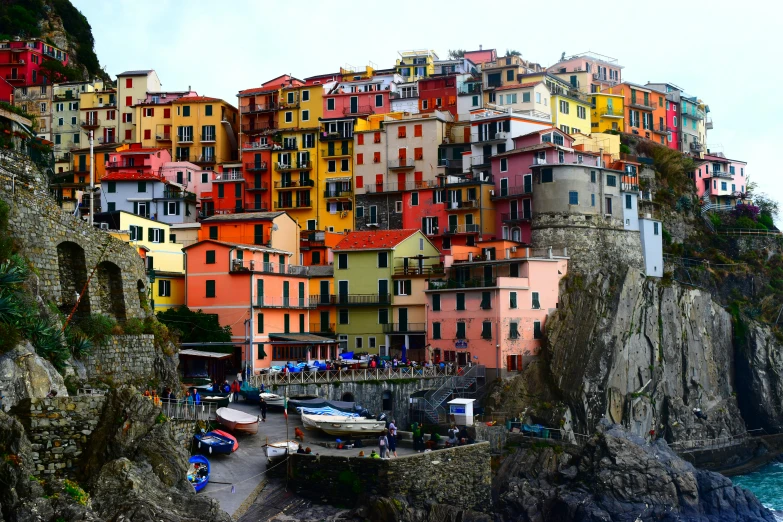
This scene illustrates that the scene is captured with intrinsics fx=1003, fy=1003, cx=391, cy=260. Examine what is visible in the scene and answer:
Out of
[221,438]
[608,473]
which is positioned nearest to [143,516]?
[221,438]

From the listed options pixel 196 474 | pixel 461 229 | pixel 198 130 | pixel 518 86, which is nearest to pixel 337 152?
pixel 461 229

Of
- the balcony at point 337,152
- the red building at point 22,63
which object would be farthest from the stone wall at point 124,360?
the red building at point 22,63

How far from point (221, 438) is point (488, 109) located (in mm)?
51015

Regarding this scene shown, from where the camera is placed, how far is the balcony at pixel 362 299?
65875mm

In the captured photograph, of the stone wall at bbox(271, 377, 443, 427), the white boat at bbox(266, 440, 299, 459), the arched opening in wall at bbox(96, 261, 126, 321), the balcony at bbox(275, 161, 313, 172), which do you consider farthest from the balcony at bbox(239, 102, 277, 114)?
the white boat at bbox(266, 440, 299, 459)

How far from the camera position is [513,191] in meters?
70.1

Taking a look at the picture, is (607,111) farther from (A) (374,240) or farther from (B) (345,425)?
(B) (345,425)

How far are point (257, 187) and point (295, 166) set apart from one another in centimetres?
356

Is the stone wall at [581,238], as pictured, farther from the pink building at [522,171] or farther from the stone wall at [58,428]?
the stone wall at [58,428]

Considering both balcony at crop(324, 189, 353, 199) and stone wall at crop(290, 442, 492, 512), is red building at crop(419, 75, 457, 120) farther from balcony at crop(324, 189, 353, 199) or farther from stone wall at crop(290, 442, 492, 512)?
stone wall at crop(290, 442, 492, 512)

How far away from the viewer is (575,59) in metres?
106

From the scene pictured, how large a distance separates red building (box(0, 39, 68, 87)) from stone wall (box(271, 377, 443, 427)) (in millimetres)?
64929

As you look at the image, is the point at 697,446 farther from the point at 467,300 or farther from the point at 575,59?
the point at 575,59

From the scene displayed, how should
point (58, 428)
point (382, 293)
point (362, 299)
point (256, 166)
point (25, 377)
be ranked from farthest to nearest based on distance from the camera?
point (256, 166) < point (362, 299) < point (382, 293) < point (25, 377) < point (58, 428)
